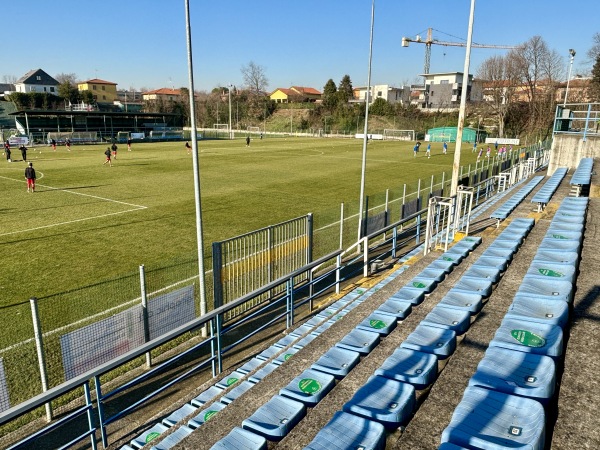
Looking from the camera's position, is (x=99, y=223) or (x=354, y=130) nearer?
(x=99, y=223)

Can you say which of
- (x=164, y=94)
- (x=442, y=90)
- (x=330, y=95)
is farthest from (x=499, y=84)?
(x=164, y=94)

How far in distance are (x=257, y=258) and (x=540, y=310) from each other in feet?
19.3

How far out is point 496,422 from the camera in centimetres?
364

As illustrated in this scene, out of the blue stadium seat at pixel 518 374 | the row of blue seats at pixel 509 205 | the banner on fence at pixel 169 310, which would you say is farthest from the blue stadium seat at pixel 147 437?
the row of blue seats at pixel 509 205

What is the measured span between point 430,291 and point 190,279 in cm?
574

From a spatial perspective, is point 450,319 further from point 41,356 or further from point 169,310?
point 41,356

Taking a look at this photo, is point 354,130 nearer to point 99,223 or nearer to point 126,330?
point 99,223

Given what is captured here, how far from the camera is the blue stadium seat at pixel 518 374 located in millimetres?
3986

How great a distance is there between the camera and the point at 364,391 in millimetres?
4406

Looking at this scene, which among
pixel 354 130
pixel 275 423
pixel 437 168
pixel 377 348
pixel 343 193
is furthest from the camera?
pixel 354 130

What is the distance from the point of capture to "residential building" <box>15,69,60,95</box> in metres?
105

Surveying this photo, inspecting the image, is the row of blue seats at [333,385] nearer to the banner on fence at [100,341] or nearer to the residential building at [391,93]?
the banner on fence at [100,341]

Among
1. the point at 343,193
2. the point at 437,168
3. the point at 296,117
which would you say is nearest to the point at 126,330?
the point at 343,193

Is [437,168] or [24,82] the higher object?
Answer: [24,82]
